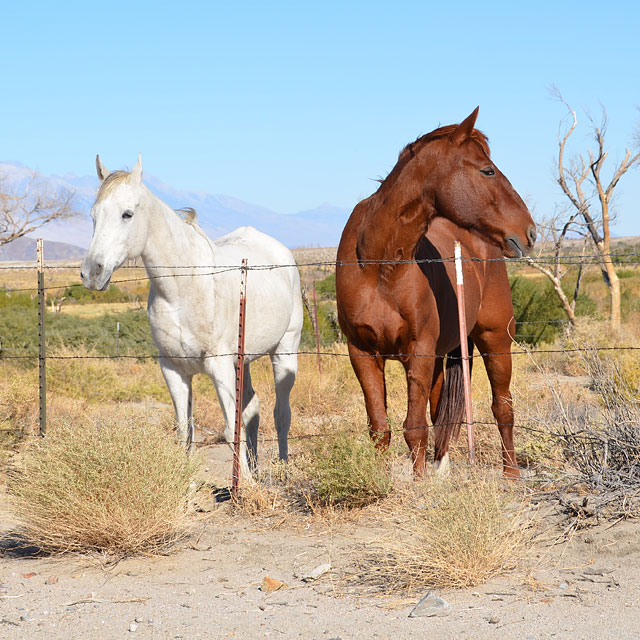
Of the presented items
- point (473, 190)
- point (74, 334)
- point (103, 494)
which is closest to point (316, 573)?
point (103, 494)

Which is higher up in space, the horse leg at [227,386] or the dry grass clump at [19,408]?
the horse leg at [227,386]

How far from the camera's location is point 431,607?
3.53 metres

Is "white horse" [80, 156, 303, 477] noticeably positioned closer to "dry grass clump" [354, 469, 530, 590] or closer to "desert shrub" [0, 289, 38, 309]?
"dry grass clump" [354, 469, 530, 590]

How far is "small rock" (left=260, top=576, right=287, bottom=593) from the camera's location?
156 inches

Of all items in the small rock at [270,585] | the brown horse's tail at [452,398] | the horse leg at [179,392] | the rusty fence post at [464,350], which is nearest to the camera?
the small rock at [270,585]

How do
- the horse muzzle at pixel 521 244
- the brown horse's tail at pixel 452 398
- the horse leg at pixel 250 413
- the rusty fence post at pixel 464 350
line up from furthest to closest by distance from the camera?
the horse leg at pixel 250 413, the brown horse's tail at pixel 452 398, the rusty fence post at pixel 464 350, the horse muzzle at pixel 521 244

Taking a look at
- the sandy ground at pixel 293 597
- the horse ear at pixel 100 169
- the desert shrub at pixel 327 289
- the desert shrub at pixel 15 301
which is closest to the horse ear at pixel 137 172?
the horse ear at pixel 100 169

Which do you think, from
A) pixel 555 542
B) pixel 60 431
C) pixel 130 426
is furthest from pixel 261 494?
pixel 555 542

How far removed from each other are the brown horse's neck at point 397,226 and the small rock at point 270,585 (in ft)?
7.27

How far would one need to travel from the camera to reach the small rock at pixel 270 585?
3.96 m

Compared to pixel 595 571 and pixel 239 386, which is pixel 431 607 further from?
pixel 239 386

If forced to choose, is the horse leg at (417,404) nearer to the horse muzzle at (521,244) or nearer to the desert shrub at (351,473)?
the desert shrub at (351,473)

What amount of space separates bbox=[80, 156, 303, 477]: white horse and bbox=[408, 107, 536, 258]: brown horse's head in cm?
118

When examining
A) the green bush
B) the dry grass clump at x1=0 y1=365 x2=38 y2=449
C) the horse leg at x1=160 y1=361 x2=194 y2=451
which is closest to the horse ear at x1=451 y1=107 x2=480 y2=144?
the horse leg at x1=160 y1=361 x2=194 y2=451
